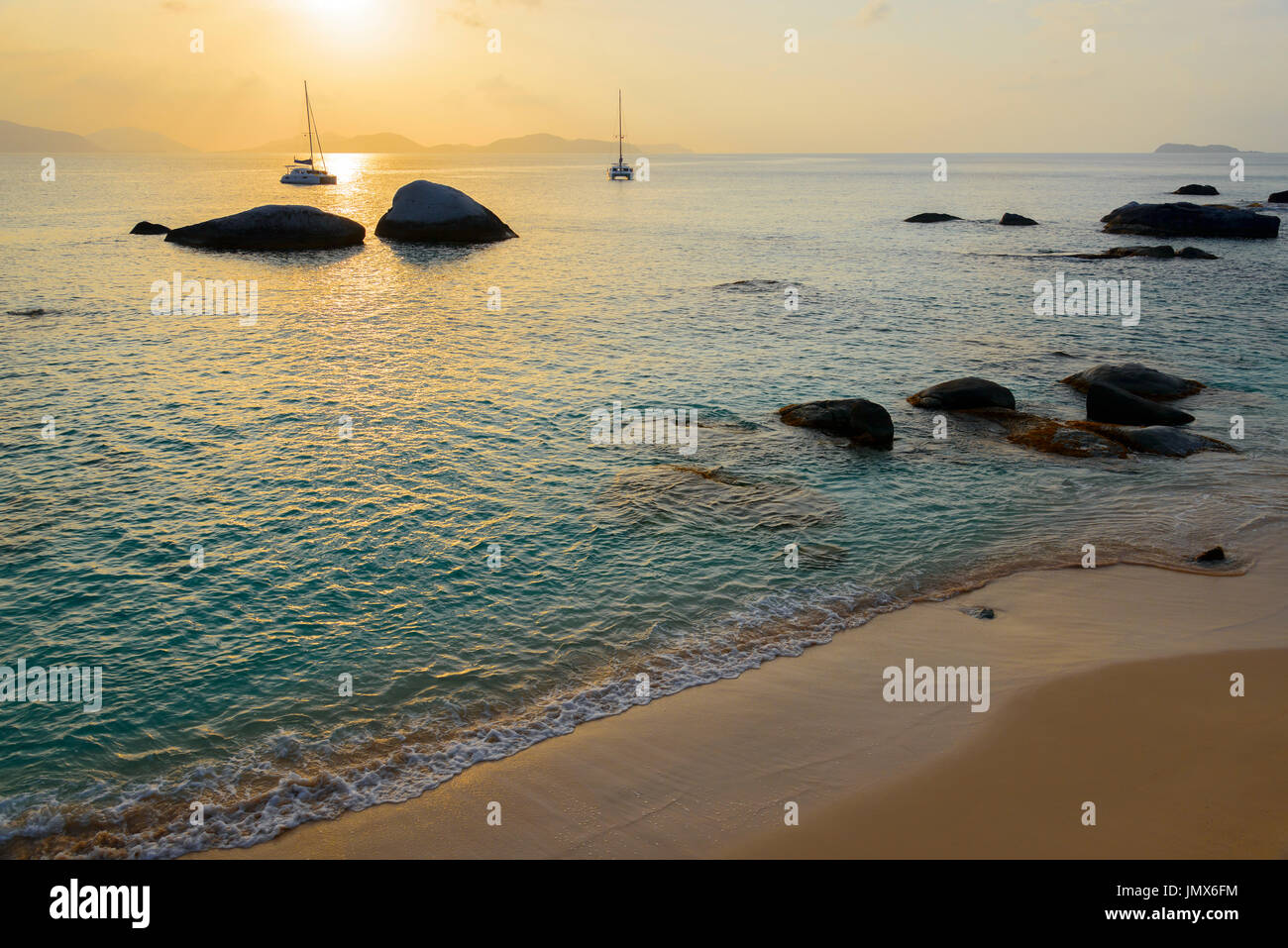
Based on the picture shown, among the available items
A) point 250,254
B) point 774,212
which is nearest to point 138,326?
point 250,254

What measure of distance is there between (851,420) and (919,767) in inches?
447

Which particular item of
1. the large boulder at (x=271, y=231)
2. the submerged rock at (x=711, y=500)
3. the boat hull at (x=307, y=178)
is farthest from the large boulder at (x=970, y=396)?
the boat hull at (x=307, y=178)

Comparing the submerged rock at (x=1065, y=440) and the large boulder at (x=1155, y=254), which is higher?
the large boulder at (x=1155, y=254)

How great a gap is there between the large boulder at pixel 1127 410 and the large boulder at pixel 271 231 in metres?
46.3

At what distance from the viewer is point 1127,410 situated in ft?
66.4

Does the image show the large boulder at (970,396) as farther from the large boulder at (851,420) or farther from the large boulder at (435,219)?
the large boulder at (435,219)

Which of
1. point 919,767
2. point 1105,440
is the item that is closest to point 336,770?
point 919,767

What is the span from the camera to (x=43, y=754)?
29.2 ft

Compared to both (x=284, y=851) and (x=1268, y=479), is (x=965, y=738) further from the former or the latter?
(x=1268, y=479)

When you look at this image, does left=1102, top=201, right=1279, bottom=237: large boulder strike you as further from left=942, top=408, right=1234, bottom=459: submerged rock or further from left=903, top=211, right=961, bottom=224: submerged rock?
left=942, top=408, right=1234, bottom=459: submerged rock

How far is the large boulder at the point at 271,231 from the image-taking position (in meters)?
50.8

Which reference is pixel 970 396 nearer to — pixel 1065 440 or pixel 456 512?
pixel 1065 440

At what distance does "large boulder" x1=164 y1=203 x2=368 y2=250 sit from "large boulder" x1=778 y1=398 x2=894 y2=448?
1653 inches

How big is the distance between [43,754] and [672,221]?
75949 millimetres
